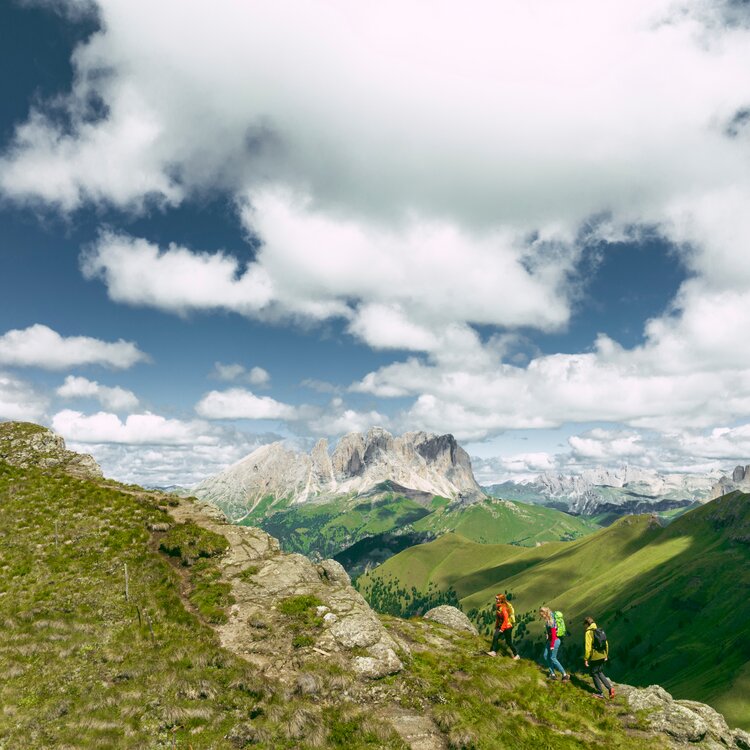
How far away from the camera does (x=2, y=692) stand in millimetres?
22719

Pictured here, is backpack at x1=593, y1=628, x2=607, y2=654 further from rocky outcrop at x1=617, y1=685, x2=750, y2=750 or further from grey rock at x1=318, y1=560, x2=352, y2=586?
grey rock at x1=318, y1=560, x2=352, y2=586

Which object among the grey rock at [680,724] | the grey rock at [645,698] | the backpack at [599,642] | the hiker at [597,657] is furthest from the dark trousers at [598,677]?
the grey rock at [680,724]

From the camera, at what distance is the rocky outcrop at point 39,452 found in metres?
52.7

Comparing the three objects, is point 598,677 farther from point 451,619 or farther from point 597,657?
point 451,619

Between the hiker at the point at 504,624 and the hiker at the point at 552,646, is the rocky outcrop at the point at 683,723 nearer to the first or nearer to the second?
the hiker at the point at 552,646

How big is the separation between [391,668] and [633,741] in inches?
517

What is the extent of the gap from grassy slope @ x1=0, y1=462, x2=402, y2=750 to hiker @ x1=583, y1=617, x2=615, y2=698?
14.3 meters

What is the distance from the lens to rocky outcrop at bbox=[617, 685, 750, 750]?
22.7m

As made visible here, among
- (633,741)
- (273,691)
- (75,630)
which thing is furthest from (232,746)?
(633,741)

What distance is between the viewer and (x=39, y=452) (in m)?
54.5

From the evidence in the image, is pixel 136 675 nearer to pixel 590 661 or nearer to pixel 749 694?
pixel 590 661

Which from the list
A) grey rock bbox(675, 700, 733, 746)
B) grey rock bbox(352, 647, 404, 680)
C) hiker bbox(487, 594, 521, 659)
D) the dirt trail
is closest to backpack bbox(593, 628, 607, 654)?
grey rock bbox(675, 700, 733, 746)

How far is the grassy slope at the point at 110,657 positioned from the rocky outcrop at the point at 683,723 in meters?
15.3

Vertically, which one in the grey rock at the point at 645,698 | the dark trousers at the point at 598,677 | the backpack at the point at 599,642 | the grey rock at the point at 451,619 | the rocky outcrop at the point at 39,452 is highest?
the rocky outcrop at the point at 39,452
